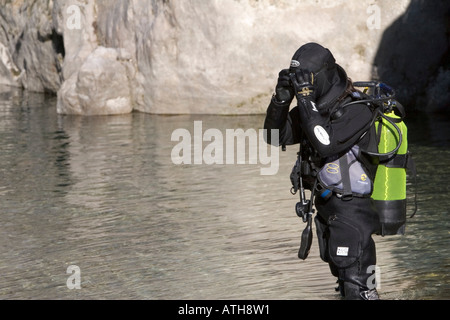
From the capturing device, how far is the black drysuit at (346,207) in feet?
17.1

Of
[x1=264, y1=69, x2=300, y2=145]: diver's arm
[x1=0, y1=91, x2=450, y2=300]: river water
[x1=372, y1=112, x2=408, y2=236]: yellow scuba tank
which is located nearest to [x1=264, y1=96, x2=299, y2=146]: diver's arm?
[x1=264, y1=69, x2=300, y2=145]: diver's arm

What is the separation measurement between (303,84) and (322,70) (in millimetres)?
218

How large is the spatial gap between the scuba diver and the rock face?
9614 mm

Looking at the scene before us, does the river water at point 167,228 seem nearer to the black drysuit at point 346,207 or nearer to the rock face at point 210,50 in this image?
the black drysuit at point 346,207

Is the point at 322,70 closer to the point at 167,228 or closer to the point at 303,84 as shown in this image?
the point at 303,84

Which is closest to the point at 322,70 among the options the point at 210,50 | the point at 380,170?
the point at 380,170

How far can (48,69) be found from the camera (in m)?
19.9

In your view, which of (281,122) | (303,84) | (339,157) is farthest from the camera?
(281,122)

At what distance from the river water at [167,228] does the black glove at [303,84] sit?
1.71 m

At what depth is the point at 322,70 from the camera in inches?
213

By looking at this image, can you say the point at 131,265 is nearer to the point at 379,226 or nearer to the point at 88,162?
the point at 379,226

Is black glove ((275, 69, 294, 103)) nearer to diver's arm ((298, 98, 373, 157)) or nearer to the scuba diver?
the scuba diver

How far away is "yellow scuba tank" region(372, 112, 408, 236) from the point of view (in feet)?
17.6

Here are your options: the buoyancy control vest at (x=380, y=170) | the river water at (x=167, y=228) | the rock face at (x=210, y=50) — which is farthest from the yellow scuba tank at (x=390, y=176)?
the rock face at (x=210, y=50)
